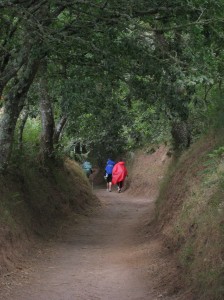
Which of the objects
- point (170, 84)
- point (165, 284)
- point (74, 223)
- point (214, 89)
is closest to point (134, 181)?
point (74, 223)

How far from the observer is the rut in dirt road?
320 inches

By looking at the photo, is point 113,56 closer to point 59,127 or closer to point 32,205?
point 32,205

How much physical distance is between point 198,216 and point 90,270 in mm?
2317

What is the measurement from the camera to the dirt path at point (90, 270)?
8.12 m

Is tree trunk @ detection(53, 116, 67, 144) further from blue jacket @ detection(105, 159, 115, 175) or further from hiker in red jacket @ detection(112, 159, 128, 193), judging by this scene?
blue jacket @ detection(105, 159, 115, 175)

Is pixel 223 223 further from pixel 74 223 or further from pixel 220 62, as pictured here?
pixel 74 223

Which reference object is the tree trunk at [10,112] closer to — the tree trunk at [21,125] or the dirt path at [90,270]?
the dirt path at [90,270]

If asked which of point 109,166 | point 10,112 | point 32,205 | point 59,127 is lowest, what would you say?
point 32,205

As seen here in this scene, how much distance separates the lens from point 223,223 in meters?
7.49

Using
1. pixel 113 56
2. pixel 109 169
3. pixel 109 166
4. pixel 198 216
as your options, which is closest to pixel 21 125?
pixel 113 56

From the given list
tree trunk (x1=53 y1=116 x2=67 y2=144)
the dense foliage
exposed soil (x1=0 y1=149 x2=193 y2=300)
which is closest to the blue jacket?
tree trunk (x1=53 y1=116 x2=67 y2=144)

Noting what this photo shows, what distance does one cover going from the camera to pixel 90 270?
973 centimetres

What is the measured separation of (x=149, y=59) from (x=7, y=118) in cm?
399

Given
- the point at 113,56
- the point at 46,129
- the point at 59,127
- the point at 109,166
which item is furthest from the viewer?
the point at 109,166
